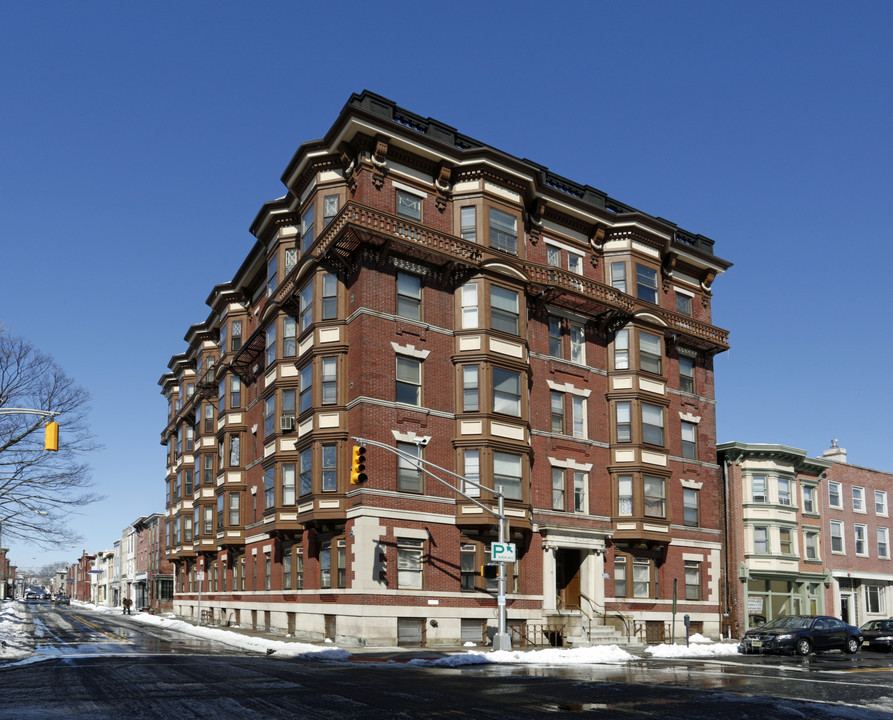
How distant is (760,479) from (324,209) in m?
29.6

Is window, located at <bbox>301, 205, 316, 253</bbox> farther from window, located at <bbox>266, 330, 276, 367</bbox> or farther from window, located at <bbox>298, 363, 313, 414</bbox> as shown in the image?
window, located at <bbox>266, 330, 276, 367</bbox>

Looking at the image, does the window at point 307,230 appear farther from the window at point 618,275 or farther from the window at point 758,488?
the window at point 758,488

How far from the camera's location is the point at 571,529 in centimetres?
3834

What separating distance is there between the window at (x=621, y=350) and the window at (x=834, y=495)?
21.1 metres

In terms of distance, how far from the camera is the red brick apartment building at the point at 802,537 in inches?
1906

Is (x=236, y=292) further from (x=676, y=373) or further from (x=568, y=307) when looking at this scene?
(x=676, y=373)

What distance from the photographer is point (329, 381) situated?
1419 inches

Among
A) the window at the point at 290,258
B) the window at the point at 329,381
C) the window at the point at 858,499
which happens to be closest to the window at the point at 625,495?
the window at the point at 329,381

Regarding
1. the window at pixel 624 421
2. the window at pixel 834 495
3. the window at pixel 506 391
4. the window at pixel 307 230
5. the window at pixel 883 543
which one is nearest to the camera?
the window at pixel 506 391

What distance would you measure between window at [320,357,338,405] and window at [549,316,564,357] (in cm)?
1065

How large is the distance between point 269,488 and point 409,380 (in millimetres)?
11960

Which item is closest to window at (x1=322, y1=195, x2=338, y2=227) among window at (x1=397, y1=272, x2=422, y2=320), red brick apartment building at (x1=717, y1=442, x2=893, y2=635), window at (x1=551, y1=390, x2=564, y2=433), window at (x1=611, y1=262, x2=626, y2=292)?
window at (x1=397, y1=272, x2=422, y2=320)

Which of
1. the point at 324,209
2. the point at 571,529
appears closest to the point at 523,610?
the point at 571,529

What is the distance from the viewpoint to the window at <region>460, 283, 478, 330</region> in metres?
37.3
